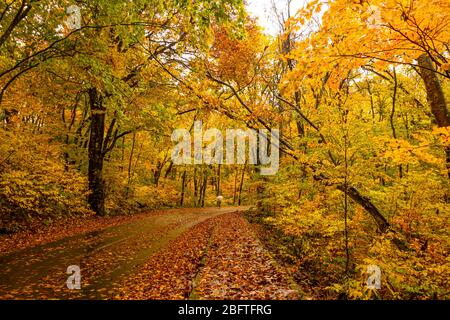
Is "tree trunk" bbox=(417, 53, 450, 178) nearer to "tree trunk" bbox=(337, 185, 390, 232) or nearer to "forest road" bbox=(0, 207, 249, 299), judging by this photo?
"tree trunk" bbox=(337, 185, 390, 232)

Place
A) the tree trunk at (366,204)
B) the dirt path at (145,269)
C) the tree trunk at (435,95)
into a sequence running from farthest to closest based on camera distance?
the tree trunk at (366,204) → the tree trunk at (435,95) → the dirt path at (145,269)

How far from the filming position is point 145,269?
749 centimetres

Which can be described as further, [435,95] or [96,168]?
[96,168]

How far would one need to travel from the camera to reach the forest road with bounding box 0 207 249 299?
5.89 m

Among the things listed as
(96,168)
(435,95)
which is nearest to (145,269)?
(435,95)

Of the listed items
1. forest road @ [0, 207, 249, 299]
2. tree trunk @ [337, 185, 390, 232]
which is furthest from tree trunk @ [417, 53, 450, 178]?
forest road @ [0, 207, 249, 299]

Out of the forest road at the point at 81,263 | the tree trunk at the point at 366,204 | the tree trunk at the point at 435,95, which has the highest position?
the tree trunk at the point at 435,95

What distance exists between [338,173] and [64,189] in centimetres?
1259

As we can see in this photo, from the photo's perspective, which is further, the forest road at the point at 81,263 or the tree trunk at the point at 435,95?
the tree trunk at the point at 435,95

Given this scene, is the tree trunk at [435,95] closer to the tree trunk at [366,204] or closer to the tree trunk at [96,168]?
the tree trunk at [366,204]

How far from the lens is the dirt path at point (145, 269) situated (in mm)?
5754

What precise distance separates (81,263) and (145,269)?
1.90 metres

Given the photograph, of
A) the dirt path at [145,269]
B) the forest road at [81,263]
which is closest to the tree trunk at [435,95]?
the dirt path at [145,269]

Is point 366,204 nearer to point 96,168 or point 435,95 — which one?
point 435,95
